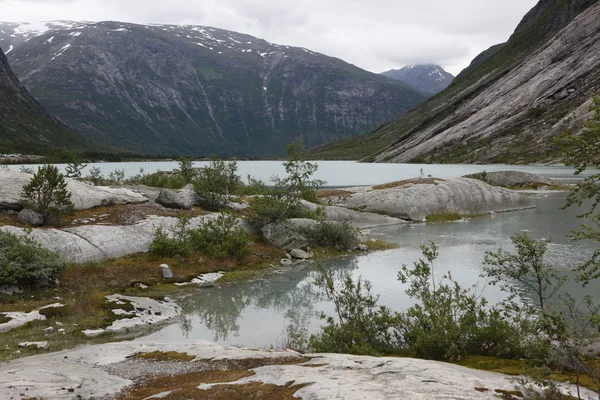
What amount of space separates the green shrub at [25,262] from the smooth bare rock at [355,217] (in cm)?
2536

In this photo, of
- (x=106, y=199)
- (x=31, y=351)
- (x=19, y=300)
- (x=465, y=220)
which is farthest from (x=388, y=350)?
(x=465, y=220)

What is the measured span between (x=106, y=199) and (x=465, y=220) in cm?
4178

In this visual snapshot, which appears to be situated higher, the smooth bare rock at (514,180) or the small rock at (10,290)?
the smooth bare rock at (514,180)

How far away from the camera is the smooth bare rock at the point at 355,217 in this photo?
48000 millimetres

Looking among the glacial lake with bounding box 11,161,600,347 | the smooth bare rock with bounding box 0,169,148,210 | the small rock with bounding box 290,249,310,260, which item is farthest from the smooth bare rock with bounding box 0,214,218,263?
→ the small rock with bounding box 290,249,310,260

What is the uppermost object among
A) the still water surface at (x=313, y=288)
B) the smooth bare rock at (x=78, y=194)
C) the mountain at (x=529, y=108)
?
the mountain at (x=529, y=108)

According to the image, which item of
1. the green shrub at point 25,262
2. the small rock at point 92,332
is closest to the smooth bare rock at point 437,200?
the green shrub at point 25,262

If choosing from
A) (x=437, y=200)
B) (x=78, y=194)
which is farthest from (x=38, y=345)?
(x=437, y=200)

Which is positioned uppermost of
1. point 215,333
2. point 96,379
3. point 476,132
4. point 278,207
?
point 476,132

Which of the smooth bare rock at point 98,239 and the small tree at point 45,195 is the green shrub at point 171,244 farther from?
the small tree at point 45,195

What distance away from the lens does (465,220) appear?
55.4 m

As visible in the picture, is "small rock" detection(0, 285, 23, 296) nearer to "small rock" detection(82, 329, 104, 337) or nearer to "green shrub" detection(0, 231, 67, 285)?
"green shrub" detection(0, 231, 67, 285)

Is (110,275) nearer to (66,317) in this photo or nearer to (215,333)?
(66,317)

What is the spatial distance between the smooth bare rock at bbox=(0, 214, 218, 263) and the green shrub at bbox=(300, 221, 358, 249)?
32.1 ft
